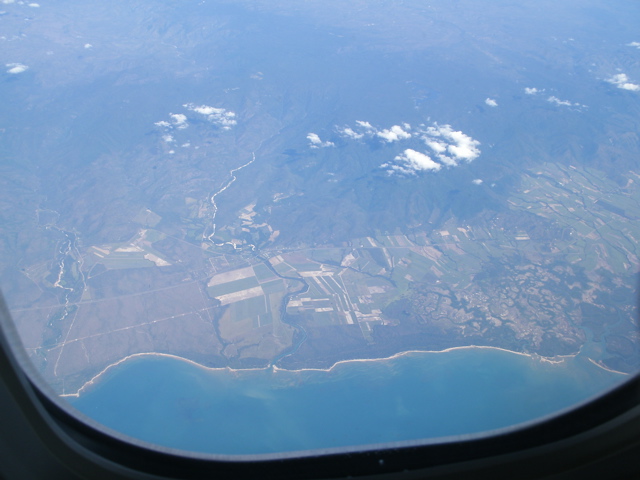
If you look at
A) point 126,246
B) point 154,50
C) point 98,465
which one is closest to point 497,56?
point 154,50

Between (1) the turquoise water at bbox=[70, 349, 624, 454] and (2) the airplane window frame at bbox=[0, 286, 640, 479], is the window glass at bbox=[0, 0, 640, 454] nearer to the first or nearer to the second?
(1) the turquoise water at bbox=[70, 349, 624, 454]

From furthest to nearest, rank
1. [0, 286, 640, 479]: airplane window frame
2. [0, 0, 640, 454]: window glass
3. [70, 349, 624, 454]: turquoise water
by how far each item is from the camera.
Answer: [0, 0, 640, 454]: window glass, [70, 349, 624, 454]: turquoise water, [0, 286, 640, 479]: airplane window frame

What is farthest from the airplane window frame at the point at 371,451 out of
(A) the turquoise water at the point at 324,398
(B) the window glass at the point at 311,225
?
(A) the turquoise water at the point at 324,398

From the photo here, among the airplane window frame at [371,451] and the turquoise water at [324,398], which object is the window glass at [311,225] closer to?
the turquoise water at [324,398]

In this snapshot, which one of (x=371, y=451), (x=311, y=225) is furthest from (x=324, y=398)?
(x=311, y=225)

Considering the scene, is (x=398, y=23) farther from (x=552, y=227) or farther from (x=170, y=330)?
(x=170, y=330)

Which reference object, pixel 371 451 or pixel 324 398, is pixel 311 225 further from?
pixel 371 451

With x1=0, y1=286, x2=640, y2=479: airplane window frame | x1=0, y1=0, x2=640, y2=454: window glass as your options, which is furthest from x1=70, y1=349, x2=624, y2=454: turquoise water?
x1=0, y1=286, x2=640, y2=479: airplane window frame
